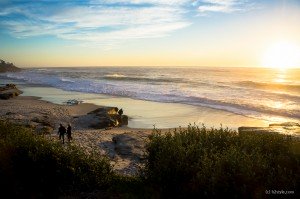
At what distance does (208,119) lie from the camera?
87.5ft

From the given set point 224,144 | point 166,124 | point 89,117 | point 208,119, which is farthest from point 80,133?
point 224,144

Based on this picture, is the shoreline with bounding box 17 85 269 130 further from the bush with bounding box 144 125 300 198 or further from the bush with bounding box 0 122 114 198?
the bush with bounding box 0 122 114 198

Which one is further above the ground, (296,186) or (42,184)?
(296,186)

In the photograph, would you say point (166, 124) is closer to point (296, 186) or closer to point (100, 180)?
point (100, 180)

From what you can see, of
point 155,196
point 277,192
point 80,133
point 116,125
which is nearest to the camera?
point 277,192

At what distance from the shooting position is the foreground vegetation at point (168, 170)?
23.3 feet

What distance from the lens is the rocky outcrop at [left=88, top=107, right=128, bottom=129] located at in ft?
77.8

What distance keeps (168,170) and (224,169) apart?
1.37 metres

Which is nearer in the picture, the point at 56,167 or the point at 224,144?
the point at 56,167

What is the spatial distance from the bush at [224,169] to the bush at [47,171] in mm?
1570

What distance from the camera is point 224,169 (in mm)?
7477

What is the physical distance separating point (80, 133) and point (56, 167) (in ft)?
40.3

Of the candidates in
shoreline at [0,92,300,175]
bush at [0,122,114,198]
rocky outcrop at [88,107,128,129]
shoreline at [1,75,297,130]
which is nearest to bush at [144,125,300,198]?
bush at [0,122,114,198]

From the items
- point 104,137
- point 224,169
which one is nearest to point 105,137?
point 104,137
